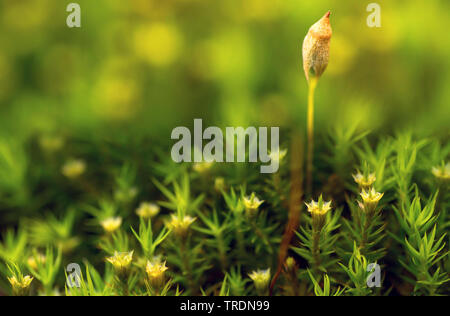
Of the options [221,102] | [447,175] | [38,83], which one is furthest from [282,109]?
[38,83]

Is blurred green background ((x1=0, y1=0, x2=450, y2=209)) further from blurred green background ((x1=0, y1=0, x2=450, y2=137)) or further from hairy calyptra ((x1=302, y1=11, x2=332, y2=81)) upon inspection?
hairy calyptra ((x1=302, y1=11, x2=332, y2=81))

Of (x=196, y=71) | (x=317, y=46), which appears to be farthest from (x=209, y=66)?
(x=317, y=46)

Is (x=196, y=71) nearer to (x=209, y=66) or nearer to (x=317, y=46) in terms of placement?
(x=209, y=66)

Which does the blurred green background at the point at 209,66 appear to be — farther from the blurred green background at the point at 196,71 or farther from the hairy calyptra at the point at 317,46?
the hairy calyptra at the point at 317,46

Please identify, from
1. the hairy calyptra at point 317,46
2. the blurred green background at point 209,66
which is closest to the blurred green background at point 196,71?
the blurred green background at point 209,66

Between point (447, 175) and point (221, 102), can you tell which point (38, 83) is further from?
point (447, 175)

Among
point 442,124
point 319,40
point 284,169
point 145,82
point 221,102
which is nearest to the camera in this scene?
point 319,40
